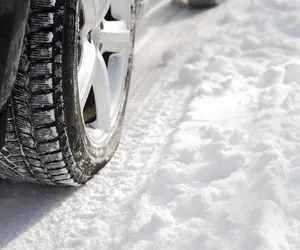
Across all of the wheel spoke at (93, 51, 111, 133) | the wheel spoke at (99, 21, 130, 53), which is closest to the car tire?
the wheel spoke at (93, 51, 111, 133)

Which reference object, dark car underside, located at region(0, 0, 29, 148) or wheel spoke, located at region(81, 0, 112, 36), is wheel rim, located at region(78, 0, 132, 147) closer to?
wheel spoke, located at region(81, 0, 112, 36)

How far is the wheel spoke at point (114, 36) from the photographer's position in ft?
7.18

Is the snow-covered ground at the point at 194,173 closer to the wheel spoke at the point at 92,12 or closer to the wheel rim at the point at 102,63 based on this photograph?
the wheel rim at the point at 102,63

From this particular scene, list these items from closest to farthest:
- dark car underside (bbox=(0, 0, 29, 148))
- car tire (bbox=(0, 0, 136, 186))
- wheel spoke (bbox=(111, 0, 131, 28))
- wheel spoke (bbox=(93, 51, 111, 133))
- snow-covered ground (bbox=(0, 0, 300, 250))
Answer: dark car underside (bbox=(0, 0, 29, 148))
car tire (bbox=(0, 0, 136, 186))
snow-covered ground (bbox=(0, 0, 300, 250))
wheel spoke (bbox=(93, 51, 111, 133))
wheel spoke (bbox=(111, 0, 131, 28))

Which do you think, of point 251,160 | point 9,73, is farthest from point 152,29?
point 9,73

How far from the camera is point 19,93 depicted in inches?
59.2

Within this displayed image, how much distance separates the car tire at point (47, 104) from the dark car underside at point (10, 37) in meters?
0.06

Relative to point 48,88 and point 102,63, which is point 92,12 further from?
point 48,88

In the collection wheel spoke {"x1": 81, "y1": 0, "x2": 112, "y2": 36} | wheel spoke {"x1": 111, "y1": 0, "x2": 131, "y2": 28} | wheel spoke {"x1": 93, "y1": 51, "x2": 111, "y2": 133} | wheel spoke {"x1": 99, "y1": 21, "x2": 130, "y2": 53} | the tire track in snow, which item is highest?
wheel spoke {"x1": 81, "y1": 0, "x2": 112, "y2": 36}

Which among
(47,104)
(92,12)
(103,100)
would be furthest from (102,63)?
(47,104)

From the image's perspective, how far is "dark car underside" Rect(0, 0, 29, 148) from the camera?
1.38m

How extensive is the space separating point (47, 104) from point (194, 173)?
713mm

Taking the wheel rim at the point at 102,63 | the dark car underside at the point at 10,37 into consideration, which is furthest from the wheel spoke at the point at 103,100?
the dark car underside at the point at 10,37

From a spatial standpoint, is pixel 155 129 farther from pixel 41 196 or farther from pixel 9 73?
pixel 9 73
